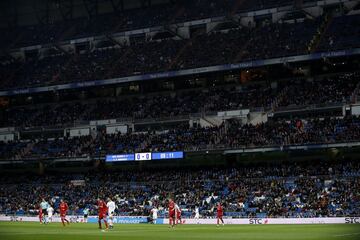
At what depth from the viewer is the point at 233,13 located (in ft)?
240

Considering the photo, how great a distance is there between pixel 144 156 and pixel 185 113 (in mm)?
8464

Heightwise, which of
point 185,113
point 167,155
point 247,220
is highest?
point 185,113

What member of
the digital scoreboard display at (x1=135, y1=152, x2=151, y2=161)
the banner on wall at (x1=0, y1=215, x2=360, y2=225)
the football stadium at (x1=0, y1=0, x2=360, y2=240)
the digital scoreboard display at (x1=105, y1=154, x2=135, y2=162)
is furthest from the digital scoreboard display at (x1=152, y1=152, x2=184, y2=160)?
the banner on wall at (x1=0, y1=215, x2=360, y2=225)

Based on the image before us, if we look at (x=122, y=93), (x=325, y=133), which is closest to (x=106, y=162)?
(x=122, y=93)

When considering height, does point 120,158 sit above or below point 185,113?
below

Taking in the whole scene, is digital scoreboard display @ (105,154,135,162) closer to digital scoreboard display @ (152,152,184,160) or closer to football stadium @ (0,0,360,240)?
football stadium @ (0,0,360,240)

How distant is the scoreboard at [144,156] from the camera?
61156 mm

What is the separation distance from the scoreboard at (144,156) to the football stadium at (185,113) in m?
0.18

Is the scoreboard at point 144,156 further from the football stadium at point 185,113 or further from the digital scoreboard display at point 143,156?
the football stadium at point 185,113

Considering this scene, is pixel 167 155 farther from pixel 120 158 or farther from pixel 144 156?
pixel 120 158

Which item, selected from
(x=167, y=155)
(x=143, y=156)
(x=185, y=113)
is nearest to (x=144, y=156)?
(x=143, y=156)

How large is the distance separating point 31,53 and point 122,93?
1712cm

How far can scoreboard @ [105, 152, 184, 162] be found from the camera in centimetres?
6116

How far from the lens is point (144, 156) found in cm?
6281
